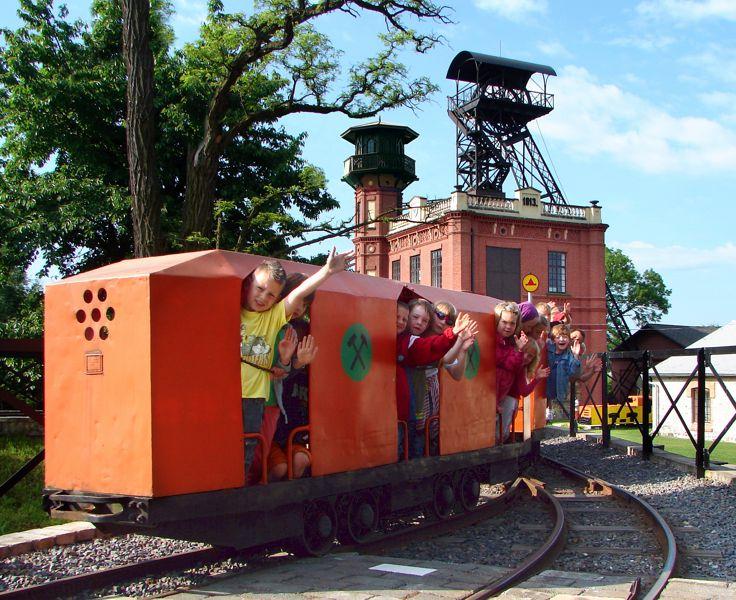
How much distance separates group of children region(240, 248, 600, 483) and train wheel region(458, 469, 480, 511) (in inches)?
42.0

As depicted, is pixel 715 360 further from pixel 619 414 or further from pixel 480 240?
pixel 480 240

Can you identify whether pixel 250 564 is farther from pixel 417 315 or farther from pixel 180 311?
pixel 417 315

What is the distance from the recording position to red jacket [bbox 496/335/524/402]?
10094mm

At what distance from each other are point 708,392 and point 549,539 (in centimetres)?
2640

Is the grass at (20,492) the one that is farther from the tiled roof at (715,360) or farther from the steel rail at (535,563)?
the tiled roof at (715,360)

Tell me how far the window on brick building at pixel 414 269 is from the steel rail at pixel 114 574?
36661 millimetres

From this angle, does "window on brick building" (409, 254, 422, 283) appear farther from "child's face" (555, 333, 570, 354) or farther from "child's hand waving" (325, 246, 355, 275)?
"child's hand waving" (325, 246, 355, 275)

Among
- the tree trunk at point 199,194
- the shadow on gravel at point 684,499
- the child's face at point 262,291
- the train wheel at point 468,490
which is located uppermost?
the tree trunk at point 199,194

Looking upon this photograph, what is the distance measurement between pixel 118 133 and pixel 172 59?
7.43 ft

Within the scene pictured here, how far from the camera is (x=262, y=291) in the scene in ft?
20.0

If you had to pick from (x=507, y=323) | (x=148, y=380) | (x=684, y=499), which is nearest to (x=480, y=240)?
(x=684, y=499)

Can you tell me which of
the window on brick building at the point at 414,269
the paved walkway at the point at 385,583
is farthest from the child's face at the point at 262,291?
the window on brick building at the point at 414,269

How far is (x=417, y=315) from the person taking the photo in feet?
27.0

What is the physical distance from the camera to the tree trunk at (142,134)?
37.2 feet
